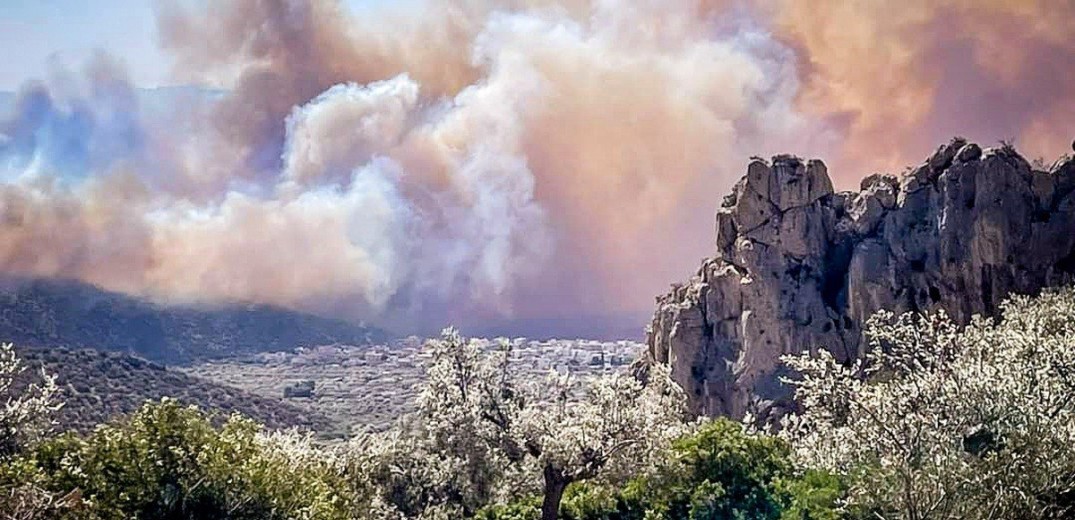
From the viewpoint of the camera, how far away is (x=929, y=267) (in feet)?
268

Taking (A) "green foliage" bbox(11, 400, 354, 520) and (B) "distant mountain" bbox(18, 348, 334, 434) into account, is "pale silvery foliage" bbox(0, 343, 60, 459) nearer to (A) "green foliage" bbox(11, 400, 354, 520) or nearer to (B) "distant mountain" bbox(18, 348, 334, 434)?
(A) "green foliage" bbox(11, 400, 354, 520)

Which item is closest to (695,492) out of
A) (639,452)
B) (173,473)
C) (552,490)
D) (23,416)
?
(639,452)

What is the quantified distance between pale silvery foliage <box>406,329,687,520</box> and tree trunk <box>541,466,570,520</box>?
34 mm

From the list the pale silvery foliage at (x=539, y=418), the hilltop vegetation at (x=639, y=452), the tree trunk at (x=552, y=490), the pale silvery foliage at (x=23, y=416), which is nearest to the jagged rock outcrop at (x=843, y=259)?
the hilltop vegetation at (x=639, y=452)

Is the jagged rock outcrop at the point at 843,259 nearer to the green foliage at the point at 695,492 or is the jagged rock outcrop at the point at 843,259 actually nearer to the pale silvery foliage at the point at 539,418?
the green foliage at the point at 695,492

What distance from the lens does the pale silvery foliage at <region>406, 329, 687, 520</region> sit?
3266cm

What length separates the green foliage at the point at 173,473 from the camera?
2506 cm

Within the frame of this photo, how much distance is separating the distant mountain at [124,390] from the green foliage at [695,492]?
61.0 metres

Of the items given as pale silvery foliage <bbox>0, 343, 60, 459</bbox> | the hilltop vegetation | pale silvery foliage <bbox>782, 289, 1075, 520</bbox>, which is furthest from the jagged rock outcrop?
pale silvery foliage <bbox>0, 343, 60, 459</bbox>

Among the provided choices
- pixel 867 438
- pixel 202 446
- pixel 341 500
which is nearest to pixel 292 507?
pixel 202 446

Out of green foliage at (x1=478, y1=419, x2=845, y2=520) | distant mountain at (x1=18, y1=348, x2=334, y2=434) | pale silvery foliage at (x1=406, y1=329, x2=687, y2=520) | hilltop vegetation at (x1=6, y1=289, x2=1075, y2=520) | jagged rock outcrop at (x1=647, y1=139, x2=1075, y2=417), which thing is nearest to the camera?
hilltop vegetation at (x1=6, y1=289, x2=1075, y2=520)

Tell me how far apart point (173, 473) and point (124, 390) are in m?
97.5

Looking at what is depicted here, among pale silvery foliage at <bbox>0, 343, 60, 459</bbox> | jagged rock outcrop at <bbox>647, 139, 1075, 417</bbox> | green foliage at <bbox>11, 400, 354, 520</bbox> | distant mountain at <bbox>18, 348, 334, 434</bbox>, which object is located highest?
jagged rock outcrop at <bbox>647, 139, 1075, 417</bbox>

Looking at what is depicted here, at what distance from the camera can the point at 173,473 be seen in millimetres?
25562
